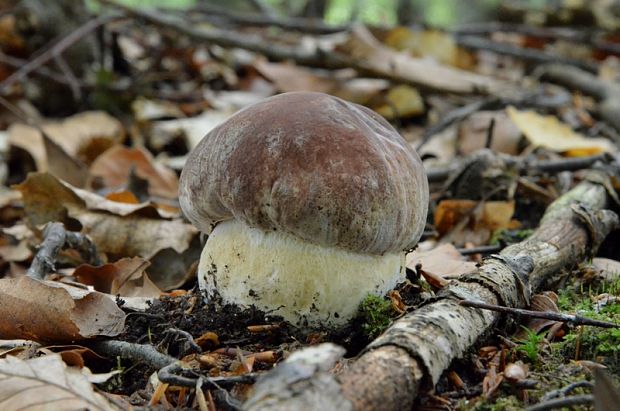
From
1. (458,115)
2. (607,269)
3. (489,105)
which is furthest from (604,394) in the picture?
(489,105)

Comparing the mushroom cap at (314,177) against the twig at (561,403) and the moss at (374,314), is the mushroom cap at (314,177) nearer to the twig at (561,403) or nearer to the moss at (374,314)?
the moss at (374,314)

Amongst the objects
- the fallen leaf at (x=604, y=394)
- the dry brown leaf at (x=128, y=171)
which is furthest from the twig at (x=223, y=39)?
the fallen leaf at (x=604, y=394)

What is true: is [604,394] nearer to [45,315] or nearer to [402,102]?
[45,315]

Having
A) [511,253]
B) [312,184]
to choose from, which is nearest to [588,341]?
[511,253]

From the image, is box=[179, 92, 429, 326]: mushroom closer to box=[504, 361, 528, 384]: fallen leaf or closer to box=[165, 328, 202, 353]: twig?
box=[165, 328, 202, 353]: twig

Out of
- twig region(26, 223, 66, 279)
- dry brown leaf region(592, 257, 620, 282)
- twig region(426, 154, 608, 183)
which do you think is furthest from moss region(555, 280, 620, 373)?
twig region(26, 223, 66, 279)
